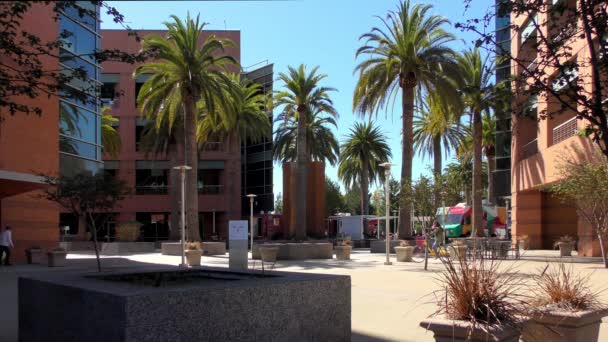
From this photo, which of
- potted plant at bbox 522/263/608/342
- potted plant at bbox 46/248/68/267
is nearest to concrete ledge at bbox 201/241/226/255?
potted plant at bbox 46/248/68/267

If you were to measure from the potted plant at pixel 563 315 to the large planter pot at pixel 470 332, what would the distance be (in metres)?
0.44

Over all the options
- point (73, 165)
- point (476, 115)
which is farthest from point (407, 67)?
point (73, 165)

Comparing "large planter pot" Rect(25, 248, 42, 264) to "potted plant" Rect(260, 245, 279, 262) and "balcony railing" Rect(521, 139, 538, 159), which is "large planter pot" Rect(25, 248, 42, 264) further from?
"balcony railing" Rect(521, 139, 538, 159)

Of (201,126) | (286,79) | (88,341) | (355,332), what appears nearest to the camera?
(88,341)

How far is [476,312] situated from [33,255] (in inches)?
882

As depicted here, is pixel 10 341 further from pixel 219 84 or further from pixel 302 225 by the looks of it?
pixel 302 225

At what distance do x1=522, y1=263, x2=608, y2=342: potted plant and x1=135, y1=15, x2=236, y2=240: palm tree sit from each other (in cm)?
2494

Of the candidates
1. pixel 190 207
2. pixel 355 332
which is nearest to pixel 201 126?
pixel 190 207

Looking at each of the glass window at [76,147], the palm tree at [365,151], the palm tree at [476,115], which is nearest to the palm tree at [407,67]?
the palm tree at [476,115]

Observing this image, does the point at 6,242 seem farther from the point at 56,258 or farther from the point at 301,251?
the point at 301,251

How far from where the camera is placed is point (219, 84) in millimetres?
31328

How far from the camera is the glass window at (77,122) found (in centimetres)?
2849

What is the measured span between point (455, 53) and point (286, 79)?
11133 mm

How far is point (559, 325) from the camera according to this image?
6301mm
